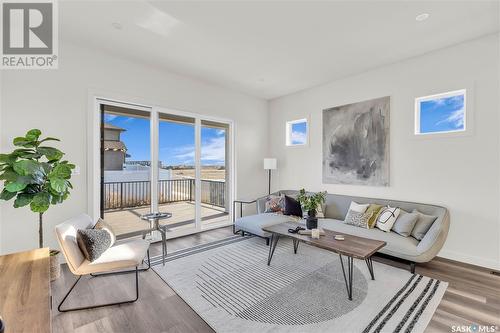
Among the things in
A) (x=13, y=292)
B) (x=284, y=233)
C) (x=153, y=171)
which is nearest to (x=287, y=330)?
(x=284, y=233)

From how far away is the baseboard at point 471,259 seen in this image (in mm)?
2881

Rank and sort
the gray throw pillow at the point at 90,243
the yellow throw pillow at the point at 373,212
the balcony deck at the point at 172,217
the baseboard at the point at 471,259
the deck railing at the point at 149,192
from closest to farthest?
the gray throw pillow at the point at 90,243 < the baseboard at the point at 471,259 < the yellow throw pillow at the point at 373,212 < the deck railing at the point at 149,192 < the balcony deck at the point at 172,217

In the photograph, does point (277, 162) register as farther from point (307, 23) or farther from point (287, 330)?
point (287, 330)

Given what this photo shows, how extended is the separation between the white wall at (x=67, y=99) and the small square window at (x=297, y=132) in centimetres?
232

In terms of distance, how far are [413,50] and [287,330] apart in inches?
154

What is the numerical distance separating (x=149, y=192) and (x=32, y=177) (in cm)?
171

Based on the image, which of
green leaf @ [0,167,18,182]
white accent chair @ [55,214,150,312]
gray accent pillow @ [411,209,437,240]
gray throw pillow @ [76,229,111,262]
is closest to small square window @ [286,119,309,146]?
gray accent pillow @ [411,209,437,240]

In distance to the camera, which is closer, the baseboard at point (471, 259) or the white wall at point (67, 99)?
the white wall at point (67, 99)

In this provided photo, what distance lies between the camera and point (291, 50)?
10.9ft

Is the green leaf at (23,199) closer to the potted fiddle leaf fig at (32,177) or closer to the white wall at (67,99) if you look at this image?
the potted fiddle leaf fig at (32,177)

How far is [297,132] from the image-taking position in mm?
5285

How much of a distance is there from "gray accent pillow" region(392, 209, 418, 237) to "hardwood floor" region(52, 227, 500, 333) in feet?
1.44

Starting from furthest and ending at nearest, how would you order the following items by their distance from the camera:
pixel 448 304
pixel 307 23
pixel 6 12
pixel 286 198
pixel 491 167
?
pixel 286 198 < pixel 491 167 < pixel 307 23 < pixel 6 12 < pixel 448 304

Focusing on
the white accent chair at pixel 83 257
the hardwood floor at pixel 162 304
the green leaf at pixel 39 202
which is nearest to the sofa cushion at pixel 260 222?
the hardwood floor at pixel 162 304
